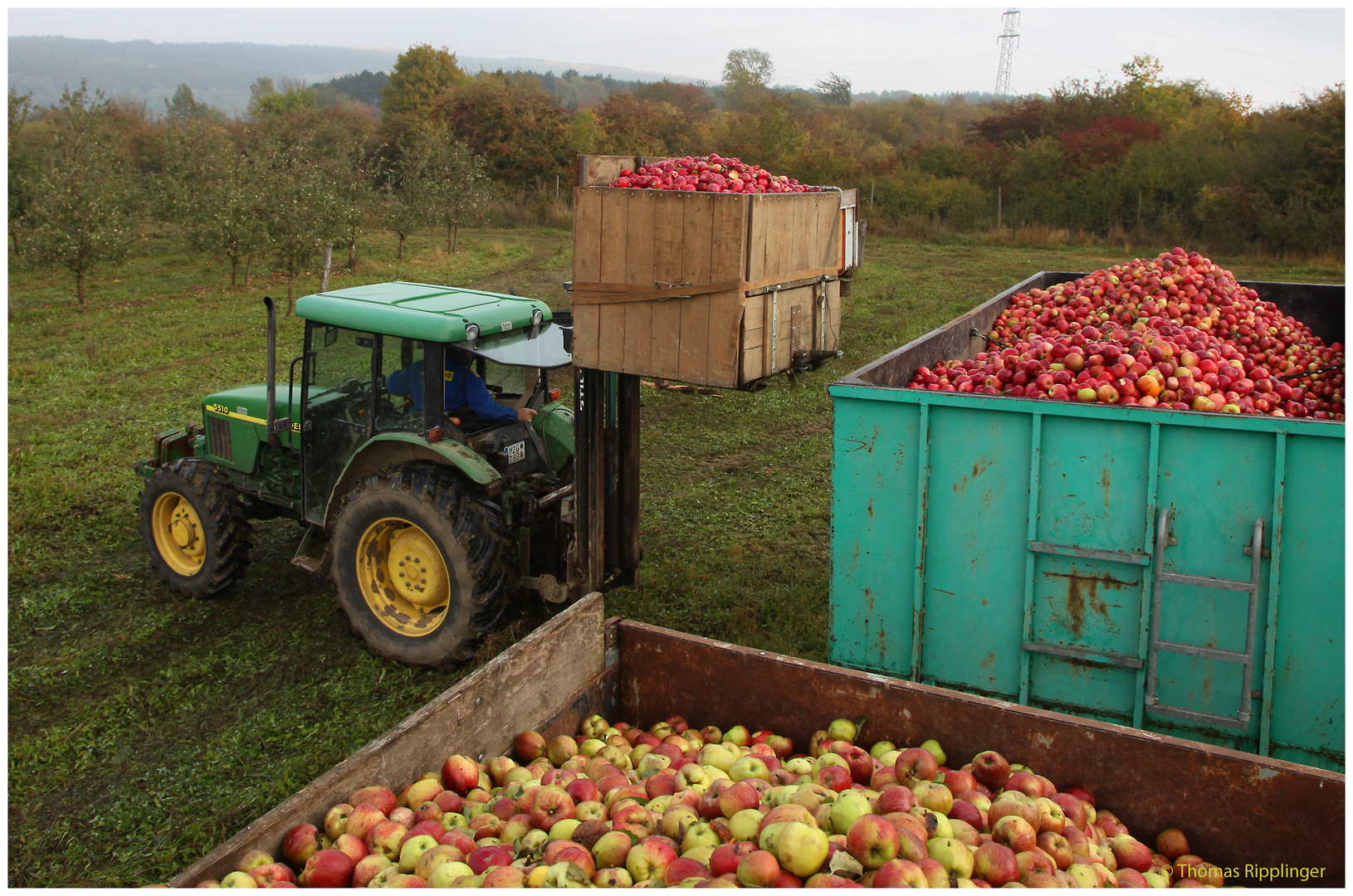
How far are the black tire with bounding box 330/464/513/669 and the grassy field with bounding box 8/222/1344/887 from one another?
19cm

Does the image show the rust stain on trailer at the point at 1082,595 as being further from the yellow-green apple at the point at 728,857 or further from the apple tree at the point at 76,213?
the apple tree at the point at 76,213

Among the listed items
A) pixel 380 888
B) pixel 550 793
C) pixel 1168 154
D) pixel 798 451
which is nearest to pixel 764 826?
pixel 550 793

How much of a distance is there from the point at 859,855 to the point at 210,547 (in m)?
5.06

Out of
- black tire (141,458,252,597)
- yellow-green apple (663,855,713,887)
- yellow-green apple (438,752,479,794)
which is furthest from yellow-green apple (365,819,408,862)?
black tire (141,458,252,597)

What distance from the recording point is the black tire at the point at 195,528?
632 centimetres

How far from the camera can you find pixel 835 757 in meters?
3.58

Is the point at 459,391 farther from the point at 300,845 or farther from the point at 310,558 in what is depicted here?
the point at 300,845

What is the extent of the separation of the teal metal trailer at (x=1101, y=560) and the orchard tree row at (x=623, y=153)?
1672 cm

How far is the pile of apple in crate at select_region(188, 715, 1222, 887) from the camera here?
2850mm

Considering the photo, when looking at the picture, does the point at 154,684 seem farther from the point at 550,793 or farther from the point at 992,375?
the point at 992,375

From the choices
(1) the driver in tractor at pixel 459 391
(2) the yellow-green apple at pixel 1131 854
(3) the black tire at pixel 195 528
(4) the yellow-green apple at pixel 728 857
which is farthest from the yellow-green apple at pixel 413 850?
(3) the black tire at pixel 195 528

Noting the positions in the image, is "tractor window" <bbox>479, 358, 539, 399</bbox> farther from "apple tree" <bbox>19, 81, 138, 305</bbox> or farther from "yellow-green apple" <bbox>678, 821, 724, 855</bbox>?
"apple tree" <bbox>19, 81, 138, 305</bbox>

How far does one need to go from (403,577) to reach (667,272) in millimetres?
2666

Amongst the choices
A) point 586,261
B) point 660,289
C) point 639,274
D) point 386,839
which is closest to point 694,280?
point 660,289
